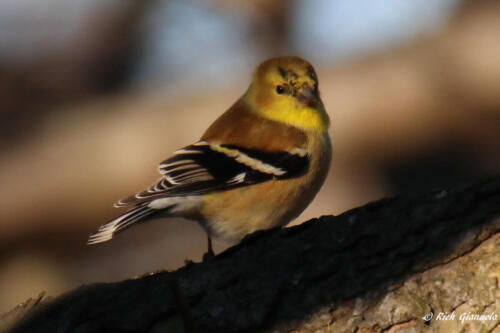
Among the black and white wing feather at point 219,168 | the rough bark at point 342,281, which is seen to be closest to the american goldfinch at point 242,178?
the black and white wing feather at point 219,168

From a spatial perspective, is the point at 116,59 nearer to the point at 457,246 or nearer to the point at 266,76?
the point at 266,76

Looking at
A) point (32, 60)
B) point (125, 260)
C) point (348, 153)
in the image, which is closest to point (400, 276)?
point (348, 153)

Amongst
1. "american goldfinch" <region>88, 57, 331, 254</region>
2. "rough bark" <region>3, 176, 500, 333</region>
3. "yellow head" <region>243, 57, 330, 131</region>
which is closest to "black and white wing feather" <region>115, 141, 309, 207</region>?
"american goldfinch" <region>88, 57, 331, 254</region>

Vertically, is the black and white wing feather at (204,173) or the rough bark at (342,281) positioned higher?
the black and white wing feather at (204,173)

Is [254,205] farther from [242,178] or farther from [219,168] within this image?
[219,168]

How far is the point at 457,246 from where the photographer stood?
3.04m

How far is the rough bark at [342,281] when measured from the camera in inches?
116

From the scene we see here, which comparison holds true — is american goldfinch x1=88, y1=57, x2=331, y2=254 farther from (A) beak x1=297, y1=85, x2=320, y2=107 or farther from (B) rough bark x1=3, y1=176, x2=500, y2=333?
(B) rough bark x1=3, y1=176, x2=500, y2=333

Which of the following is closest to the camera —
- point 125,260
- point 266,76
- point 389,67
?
point 266,76

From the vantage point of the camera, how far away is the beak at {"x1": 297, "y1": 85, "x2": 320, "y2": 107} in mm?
5027

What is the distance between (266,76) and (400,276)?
2.42m

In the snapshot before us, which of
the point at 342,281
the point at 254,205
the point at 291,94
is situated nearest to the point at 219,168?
the point at 254,205

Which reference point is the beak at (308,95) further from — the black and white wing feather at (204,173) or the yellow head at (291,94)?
the black and white wing feather at (204,173)

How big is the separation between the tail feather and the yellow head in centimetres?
114
